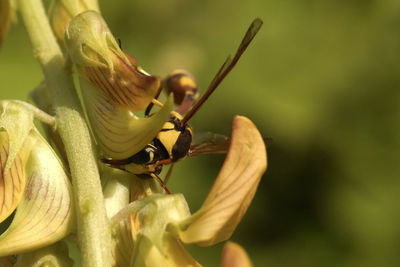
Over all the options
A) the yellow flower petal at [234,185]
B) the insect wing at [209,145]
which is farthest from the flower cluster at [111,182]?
the insect wing at [209,145]

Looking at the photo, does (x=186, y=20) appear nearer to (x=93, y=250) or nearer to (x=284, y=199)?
(x=284, y=199)

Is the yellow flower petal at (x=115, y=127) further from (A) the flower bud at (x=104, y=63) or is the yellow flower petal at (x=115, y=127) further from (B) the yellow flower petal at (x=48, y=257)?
(B) the yellow flower petal at (x=48, y=257)

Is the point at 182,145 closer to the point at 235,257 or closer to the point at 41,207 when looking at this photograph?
the point at 41,207

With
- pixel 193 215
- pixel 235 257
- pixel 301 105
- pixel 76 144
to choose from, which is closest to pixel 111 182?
pixel 76 144

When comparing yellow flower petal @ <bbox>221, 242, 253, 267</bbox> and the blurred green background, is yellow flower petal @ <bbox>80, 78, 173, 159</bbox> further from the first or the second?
the blurred green background

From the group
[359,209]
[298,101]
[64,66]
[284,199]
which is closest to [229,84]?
[298,101]
